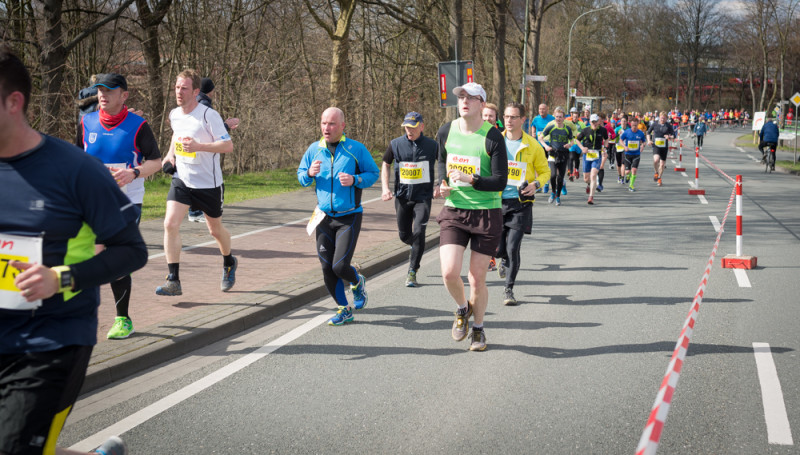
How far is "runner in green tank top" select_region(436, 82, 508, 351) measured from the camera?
584 cm

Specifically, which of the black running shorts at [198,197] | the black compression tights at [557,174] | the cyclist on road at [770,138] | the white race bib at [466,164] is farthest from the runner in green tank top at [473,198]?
the cyclist on road at [770,138]

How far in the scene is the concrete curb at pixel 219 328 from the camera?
208 inches

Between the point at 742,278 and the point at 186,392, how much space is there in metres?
6.61

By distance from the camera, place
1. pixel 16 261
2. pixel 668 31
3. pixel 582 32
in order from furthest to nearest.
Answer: pixel 668 31 → pixel 582 32 → pixel 16 261

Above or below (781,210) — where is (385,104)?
above

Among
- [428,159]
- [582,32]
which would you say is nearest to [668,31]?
[582,32]

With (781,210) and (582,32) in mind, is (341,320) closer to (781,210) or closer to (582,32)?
(781,210)

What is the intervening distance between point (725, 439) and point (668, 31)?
87.8 m

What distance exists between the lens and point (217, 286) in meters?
8.25

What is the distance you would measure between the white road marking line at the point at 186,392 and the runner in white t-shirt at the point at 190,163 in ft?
4.85

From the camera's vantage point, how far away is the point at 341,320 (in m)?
6.96

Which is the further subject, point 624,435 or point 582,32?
point 582,32

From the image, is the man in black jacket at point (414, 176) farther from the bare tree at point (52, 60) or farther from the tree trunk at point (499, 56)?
the tree trunk at point (499, 56)

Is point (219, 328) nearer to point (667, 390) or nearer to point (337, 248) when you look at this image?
point (337, 248)
